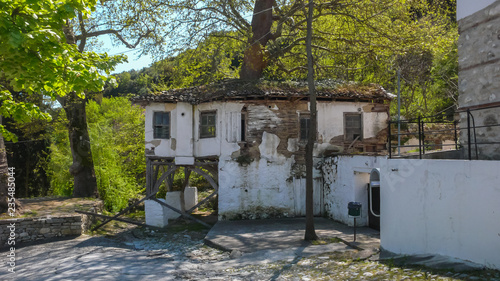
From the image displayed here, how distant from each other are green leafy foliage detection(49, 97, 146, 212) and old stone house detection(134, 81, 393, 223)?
612cm

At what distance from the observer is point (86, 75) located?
645 cm

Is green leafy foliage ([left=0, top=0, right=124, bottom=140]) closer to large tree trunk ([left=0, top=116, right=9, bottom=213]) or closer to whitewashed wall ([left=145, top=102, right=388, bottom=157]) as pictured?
whitewashed wall ([left=145, top=102, right=388, bottom=157])

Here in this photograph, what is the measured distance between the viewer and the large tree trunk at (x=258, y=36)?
17.9m

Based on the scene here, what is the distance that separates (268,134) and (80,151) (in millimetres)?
9637

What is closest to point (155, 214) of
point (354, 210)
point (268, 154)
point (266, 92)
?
point (268, 154)

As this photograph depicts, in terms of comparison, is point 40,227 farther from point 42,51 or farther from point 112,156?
point 42,51

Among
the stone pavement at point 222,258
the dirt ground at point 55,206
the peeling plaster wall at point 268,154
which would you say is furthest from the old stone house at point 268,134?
the dirt ground at point 55,206

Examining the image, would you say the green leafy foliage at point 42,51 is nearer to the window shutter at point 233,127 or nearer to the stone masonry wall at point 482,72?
the stone masonry wall at point 482,72

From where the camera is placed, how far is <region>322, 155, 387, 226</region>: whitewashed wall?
13.5m

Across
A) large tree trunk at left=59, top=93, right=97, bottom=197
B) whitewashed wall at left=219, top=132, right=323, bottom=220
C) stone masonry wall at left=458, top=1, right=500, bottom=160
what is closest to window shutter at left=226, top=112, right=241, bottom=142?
whitewashed wall at left=219, top=132, right=323, bottom=220

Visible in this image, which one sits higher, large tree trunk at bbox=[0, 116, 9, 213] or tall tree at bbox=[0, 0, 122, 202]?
tall tree at bbox=[0, 0, 122, 202]

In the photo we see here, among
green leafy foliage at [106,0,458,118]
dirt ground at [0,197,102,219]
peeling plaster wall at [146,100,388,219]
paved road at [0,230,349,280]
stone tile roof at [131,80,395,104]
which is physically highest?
green leafy foliage at [106,0,458,118]

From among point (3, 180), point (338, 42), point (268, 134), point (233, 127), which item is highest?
point (338, 42)

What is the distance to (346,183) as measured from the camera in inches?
563
